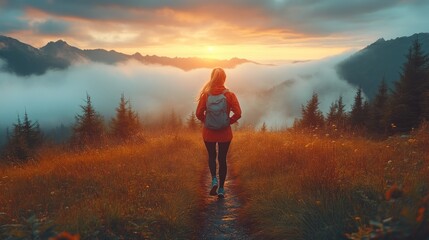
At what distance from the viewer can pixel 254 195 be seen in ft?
24.0

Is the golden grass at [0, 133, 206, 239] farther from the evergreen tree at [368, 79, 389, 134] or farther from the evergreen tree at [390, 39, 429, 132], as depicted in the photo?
the evergreen tree at [368, 79, 389, 134]

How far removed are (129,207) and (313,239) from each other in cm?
282

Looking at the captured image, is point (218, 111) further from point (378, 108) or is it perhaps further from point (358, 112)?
point (358, 112)

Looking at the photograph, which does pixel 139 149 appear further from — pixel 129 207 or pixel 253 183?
pixel 129 207

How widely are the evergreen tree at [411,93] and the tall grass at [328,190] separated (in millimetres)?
23261

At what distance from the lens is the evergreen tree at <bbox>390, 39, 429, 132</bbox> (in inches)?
1178

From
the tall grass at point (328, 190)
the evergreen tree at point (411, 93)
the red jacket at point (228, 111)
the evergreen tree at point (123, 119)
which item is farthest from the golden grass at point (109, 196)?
the evergreen tree at point (411, 93)

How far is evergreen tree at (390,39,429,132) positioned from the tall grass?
76.3ft

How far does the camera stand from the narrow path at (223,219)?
5898 millimetres

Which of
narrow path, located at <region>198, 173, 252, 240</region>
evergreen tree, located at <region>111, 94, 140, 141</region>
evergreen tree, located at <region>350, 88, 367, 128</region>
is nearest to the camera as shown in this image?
narrow path, located at <region>198, 173, 252, 240</region>

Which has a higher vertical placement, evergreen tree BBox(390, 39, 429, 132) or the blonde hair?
the blonde hair

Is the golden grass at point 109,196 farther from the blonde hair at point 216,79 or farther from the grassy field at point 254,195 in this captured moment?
the blonde hair at point 216,79

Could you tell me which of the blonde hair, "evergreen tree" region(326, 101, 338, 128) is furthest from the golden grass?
"evergreen tree" region(326, 101, 338, 128)

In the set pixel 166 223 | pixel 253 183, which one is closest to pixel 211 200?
pixel 253 183
